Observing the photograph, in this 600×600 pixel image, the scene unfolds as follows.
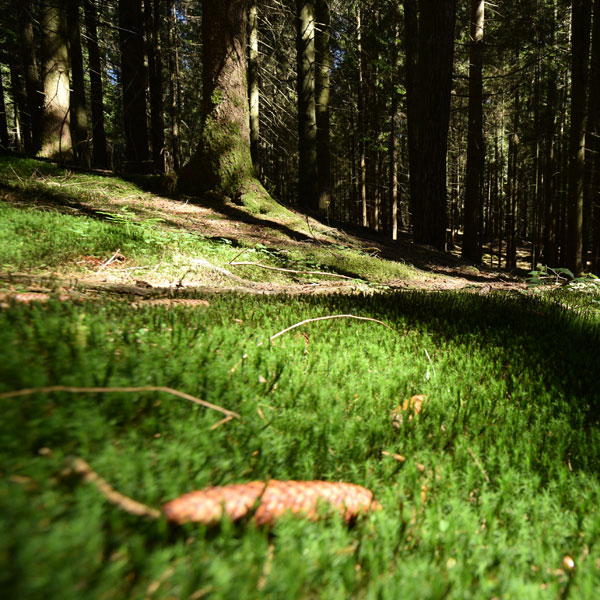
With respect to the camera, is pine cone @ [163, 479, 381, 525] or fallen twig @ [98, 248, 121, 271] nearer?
pine cone @ [163, 479, 381, 525]

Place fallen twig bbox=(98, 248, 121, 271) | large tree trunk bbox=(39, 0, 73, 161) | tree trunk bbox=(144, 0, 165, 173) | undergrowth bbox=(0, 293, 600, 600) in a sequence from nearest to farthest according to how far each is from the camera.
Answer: undergrowth bbox=(0, 293, 600, 600)
fallen twig bbox=(98, 248, 121, 271)
large tree trunk bbox=(39, 0, 73, 161)
tree trunk bbox=(144, 0, 165, 173)

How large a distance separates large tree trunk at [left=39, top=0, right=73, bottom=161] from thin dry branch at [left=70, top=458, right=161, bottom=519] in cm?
1175

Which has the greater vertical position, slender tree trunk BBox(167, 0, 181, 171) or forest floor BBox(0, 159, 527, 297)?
slender tree trunk BBox(167, 0, 181, 171)

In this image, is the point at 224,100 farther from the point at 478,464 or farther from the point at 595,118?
the point at 595,118

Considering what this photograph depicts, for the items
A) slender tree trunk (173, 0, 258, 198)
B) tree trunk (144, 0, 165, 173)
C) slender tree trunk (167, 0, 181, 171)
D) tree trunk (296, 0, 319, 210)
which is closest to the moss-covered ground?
slender tree trunk (173, 0, 258, 198)

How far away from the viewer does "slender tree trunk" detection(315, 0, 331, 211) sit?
1564 cm

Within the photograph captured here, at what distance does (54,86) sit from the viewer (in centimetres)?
1047

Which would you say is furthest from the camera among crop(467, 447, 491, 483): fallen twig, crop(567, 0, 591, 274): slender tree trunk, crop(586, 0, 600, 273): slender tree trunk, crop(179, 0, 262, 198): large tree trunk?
crop(586, 0, 600, 273): slender tree trunk

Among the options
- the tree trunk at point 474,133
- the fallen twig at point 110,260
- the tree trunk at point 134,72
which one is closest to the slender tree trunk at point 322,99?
the tree trunk at point 474,133

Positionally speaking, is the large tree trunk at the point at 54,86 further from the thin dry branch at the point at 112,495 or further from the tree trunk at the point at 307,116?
the thin dry branch at the point at 112,495

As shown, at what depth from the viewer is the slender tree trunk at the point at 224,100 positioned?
834 centimetres

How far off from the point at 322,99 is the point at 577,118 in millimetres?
9017

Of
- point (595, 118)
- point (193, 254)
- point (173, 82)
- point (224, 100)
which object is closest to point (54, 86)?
point (224, 100)

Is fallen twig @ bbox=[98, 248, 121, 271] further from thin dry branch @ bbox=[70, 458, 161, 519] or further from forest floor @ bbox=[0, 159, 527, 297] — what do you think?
thin dry branch @ bbox=[70, 458, 161, 519]
